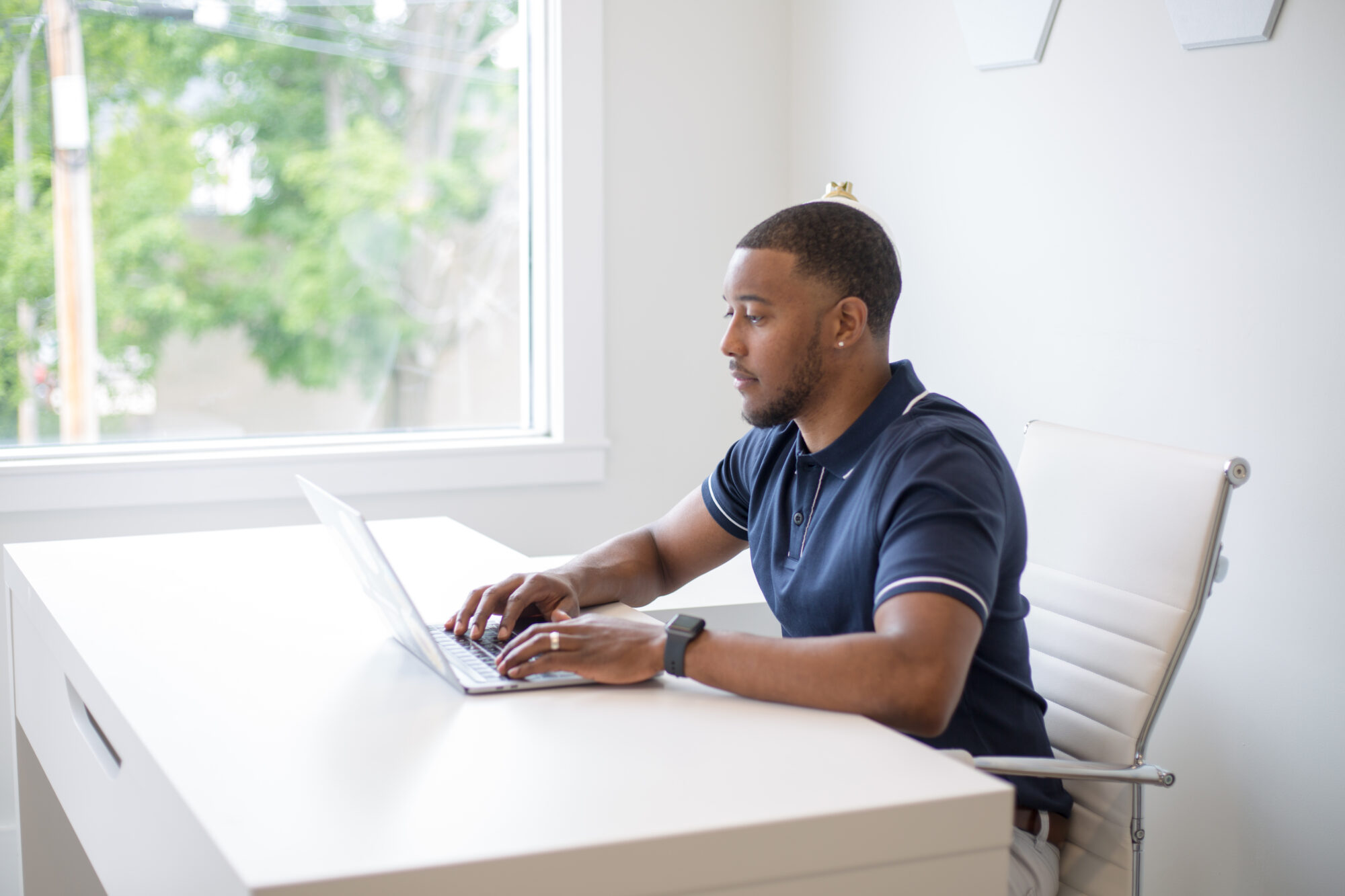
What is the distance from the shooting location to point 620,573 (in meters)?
1.57

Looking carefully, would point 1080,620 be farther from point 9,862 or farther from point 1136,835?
point 9,862

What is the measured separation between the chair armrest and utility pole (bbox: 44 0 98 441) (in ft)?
7.01

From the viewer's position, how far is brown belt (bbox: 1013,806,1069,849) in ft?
4.26

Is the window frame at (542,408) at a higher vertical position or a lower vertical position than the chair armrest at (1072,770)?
higher

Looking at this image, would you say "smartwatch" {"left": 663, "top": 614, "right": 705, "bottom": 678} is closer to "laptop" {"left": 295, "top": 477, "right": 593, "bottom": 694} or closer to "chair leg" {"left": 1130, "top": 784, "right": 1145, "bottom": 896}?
"laptop" {"left": 295, "top": 477, "right": 593, "bottom": 694}

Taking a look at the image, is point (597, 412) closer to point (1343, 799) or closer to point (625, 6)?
point (625, 6)

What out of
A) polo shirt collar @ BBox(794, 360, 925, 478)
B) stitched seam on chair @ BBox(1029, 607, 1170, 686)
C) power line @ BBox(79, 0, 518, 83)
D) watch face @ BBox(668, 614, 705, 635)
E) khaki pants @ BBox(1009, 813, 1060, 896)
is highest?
power line @ BBox(79, 0, 518, 83)

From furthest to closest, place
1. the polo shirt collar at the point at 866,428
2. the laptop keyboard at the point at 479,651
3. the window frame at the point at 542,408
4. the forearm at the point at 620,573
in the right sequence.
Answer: the window frame at the point at 542,408 → the forearm at the point at 620,573 → the polo shirt collar at the point at 866,428 → the laptop keyboard at the point at 479,651

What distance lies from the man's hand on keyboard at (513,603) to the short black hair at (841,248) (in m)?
0.47

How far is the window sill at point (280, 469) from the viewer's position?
2430mm

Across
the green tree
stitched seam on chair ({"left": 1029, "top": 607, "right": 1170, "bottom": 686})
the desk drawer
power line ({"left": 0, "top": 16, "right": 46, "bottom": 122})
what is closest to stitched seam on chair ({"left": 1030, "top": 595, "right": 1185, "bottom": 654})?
stitched seam on chair ({"left": 1029, "top": 607, "right": 1170, "bottom": 686})

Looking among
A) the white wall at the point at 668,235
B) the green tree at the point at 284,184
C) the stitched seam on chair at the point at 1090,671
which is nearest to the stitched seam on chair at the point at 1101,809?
the stitched seam on chair at the point at 1090,671

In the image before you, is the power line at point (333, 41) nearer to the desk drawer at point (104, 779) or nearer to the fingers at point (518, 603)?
the desk drawer at point (104, 779)

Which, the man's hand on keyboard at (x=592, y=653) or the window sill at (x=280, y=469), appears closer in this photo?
the man's hand on keyboard at (x=592, y=653)
